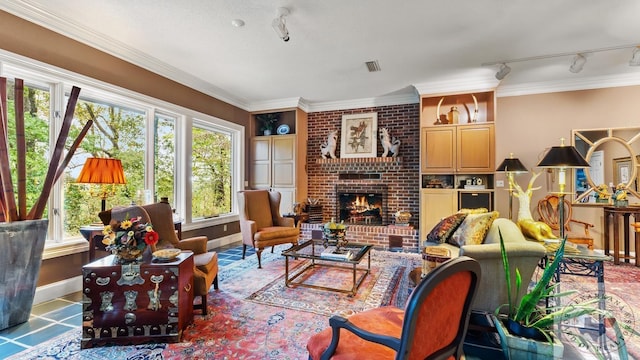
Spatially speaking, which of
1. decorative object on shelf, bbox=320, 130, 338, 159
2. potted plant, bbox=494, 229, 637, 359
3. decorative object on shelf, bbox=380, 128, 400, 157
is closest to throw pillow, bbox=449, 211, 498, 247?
potted plant, bbox=494, 229, 637, 359

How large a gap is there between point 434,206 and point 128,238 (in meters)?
4.26

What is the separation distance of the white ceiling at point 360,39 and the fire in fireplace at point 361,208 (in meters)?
2.14

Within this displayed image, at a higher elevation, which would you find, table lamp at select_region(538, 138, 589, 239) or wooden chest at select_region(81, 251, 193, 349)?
table lamp at select_region(538, 138, 589, 239)

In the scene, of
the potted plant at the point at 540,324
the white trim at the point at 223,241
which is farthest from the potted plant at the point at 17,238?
the potted plant at the point at 540,324

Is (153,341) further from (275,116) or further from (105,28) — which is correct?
(275,116)

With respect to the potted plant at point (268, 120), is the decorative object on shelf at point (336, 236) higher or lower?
lower

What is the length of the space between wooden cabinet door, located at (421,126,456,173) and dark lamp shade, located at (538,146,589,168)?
229cm

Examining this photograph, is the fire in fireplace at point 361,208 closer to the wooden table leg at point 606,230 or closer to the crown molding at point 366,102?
the crown molding at point 366,102

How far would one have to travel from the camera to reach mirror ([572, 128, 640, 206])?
4.18 metres

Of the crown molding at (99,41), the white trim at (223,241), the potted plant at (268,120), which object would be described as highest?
the crown molding at (99,41)

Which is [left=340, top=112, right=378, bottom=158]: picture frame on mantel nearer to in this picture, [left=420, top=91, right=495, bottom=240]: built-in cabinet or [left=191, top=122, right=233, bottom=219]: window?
[left=420, top=91, right=495, bottom=240]: built-in cabinet

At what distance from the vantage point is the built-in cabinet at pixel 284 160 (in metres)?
5.66

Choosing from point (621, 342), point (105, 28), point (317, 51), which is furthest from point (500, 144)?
point (105, 28)

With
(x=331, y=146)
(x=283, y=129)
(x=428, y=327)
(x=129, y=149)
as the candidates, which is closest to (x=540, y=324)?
(x=428, y=327)
